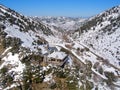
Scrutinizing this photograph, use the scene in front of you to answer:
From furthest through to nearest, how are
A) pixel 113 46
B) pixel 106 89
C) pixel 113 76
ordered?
pixel 113 46 < pixel 113 76 < pixel 106 89

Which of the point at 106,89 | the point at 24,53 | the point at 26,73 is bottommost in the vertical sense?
the point at 106,89

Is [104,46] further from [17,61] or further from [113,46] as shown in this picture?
[17,61]

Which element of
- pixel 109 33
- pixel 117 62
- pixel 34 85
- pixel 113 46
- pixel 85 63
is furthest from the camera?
pixel 109 33

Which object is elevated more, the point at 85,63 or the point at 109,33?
the point at 109,33

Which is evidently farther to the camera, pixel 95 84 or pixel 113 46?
pixel 113 46

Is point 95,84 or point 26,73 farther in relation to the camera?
point 95,84

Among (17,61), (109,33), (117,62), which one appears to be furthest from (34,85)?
(109,33)

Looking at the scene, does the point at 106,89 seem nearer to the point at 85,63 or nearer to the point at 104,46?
the point at 85,63

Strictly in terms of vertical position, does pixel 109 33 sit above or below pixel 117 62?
above

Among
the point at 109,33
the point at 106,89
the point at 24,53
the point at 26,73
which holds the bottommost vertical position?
the point at 106,89

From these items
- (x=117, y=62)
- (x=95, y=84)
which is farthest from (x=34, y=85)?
(x=117, y=62)
